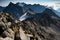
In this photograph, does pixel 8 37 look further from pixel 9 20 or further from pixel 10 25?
pixel 9 20

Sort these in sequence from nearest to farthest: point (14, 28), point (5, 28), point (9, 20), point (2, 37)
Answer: point (2, 37) → point (5, 28) → point (14, 28) → point (9, 20)

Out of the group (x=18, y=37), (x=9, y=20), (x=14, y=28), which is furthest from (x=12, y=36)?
(x=9, y=20)

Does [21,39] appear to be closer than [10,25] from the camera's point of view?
Yes

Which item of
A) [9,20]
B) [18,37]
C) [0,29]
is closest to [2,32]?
[0,29]

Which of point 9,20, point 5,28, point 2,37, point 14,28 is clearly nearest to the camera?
point 2,37

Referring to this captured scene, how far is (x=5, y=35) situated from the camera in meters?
47.7

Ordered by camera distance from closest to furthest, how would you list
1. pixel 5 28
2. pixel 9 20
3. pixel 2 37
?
pixel 2 37 → pixel 5 28 → pixel 9 20

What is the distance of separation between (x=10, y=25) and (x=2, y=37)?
9250mm

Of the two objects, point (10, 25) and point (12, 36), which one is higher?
point (10, 25)

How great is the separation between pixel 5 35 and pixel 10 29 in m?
4.51

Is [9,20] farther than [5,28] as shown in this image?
Yes

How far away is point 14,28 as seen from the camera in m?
55.1

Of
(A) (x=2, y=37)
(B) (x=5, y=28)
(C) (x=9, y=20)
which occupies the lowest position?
(A) (x=2, y=37)

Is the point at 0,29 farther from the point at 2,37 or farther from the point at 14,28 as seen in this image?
the point at 14,28
